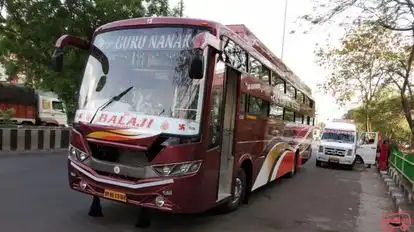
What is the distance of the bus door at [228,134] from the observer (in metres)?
7.41

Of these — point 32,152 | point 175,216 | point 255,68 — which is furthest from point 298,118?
point 32,152

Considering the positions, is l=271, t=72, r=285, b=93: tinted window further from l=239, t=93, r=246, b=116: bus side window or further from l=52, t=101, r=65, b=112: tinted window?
l=52, t=101, r=65, b=112: tinted window

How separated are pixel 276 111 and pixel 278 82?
854 millimetres

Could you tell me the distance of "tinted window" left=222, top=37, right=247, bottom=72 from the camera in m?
7.15

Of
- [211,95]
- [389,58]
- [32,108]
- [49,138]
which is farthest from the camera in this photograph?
[32,108]

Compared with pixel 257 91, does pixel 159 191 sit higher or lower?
lower

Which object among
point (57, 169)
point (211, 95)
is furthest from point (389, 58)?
point (211, 95)

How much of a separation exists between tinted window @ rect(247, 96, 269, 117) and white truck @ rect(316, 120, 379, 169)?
12.3 m

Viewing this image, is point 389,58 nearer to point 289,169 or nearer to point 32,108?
point 289,169

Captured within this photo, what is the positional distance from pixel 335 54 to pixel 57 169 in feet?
82.1

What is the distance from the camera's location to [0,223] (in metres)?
6.11

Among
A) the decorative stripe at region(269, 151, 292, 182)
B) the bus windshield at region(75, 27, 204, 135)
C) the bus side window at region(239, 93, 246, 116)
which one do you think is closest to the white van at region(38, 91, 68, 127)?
the decorative stripe at region(269, 151, 292, 182)

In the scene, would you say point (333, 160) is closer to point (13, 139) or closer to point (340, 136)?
point (340, 136)

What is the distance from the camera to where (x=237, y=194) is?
27.3ft
